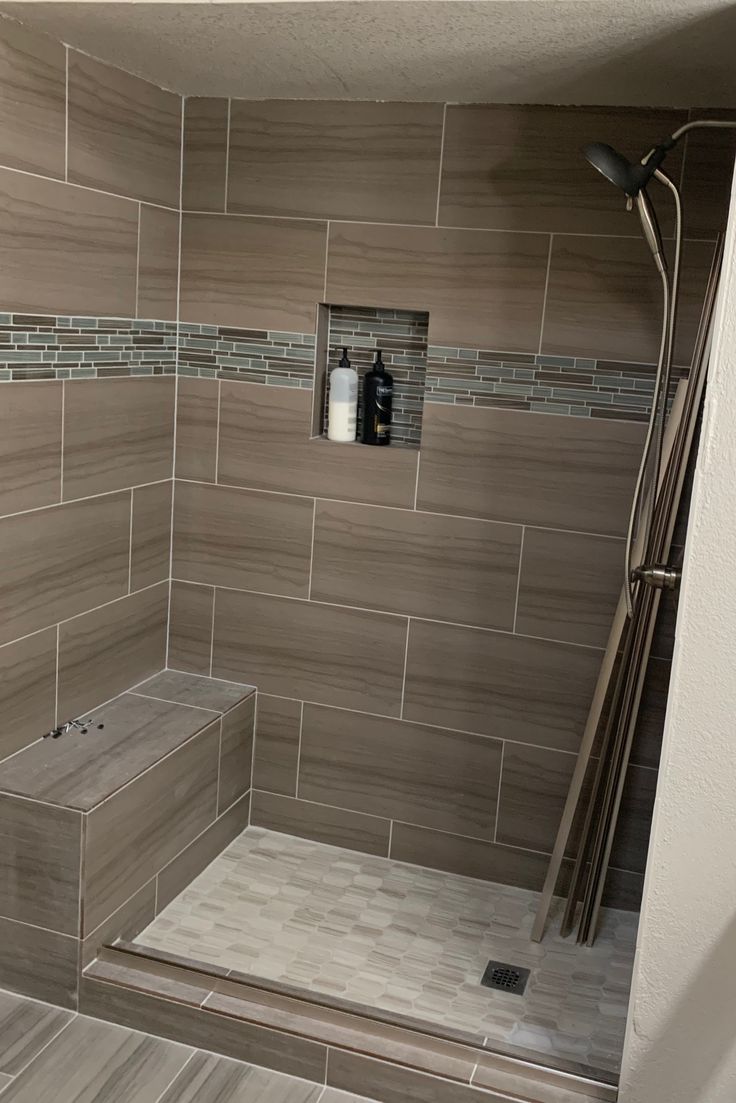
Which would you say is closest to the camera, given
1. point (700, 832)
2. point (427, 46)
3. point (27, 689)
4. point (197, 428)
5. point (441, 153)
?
point (700, 832)

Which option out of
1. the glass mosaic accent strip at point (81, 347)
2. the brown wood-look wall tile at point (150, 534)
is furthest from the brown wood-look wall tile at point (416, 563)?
the glass mosaic accent strip at point (81, 347)

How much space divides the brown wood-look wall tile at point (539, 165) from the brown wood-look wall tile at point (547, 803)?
4.19ft

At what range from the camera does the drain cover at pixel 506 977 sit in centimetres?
236

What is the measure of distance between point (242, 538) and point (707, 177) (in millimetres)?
1427

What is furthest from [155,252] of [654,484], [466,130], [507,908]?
[507,908]

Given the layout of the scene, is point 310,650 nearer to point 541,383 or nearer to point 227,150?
point 541,383

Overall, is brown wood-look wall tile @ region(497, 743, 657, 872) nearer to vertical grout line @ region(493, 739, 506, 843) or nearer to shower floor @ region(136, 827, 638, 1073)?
vertical grout line @ region(493, 739, 506, 843)

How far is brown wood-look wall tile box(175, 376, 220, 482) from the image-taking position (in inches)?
112

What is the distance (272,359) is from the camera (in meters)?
2.76

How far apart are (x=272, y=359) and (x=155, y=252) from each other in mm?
388

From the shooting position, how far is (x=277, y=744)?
294 cm

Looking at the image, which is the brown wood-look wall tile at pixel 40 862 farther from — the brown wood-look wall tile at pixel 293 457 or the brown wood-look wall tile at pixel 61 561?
the brown wood-look wall tile at pixel 293 457

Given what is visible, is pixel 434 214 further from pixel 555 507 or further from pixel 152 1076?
pixel 152 1076

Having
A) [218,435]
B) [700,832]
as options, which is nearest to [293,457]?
[218,435]
